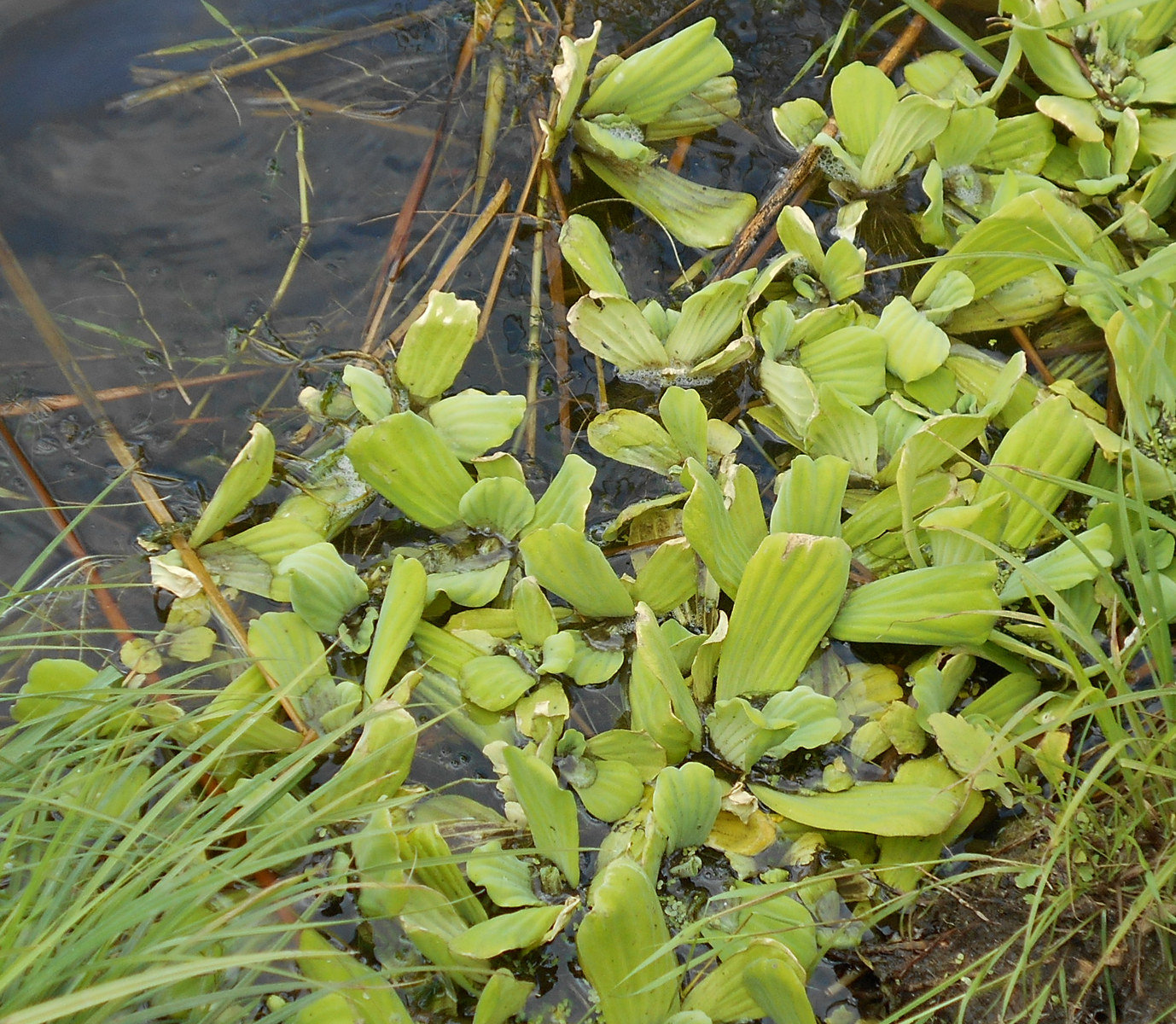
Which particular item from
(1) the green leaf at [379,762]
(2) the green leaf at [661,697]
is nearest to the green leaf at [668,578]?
(2) the green leaf at [661,697]

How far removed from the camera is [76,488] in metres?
1.68

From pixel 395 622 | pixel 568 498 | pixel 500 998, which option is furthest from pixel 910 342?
pixel 500 998

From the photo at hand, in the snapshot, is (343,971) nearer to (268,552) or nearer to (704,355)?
(268,552)

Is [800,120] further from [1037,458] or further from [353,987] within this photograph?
[353,987]

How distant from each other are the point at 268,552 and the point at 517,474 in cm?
44

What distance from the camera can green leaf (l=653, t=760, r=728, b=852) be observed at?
133 centimetres

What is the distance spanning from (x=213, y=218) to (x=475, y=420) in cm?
71

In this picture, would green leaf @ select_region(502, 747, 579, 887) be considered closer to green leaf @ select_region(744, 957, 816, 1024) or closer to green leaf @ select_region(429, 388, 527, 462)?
green leaf @ select_region(744, 957, 816, 1024)

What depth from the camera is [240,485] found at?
1578 millimetres

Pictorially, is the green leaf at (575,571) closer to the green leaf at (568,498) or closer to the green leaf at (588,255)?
the green leaf at (568,498)

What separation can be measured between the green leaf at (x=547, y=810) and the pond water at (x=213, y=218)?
0.64m

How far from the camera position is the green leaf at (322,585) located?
1490mm

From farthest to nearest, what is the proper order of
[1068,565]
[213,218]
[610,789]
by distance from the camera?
[213,218] → [1068,565] → [610,789]

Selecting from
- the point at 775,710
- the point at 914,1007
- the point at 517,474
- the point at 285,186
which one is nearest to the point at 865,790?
the point at 775,710
